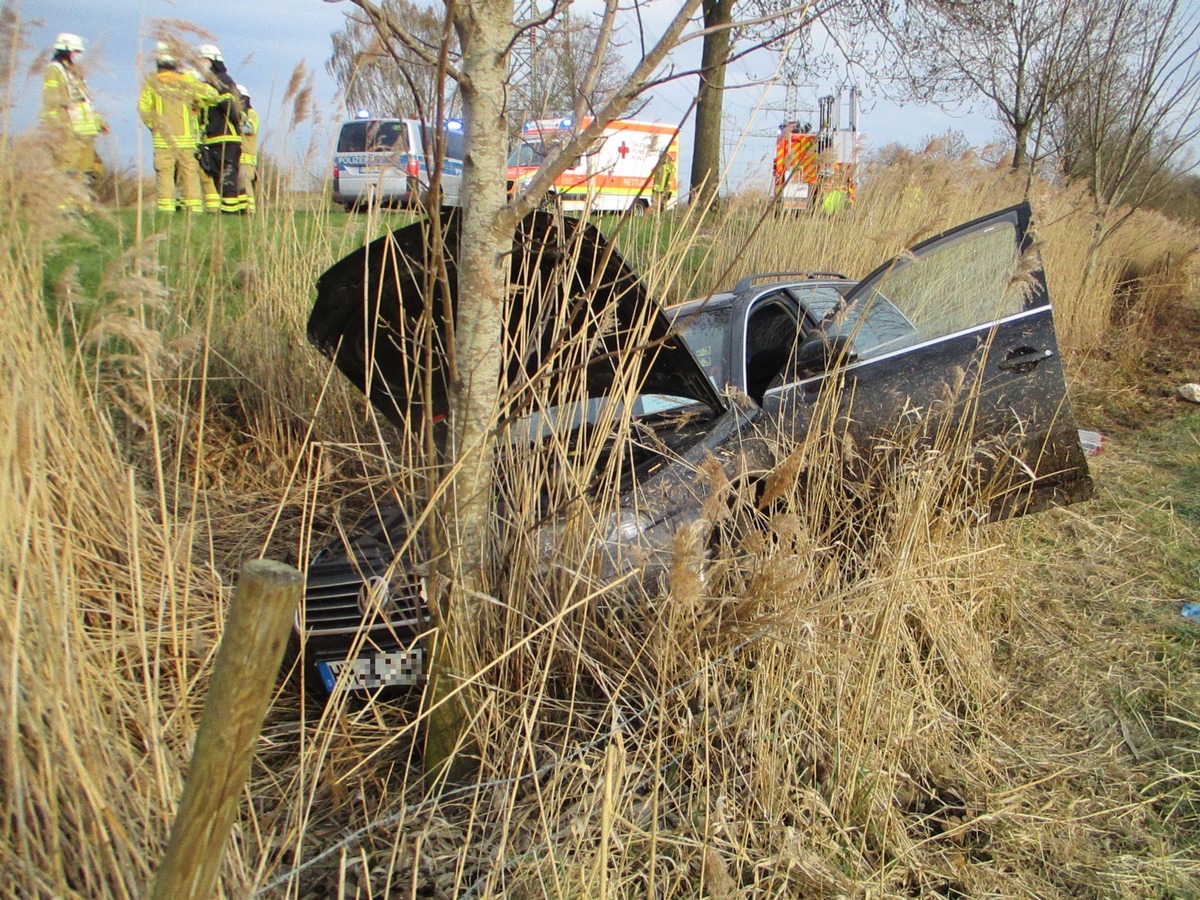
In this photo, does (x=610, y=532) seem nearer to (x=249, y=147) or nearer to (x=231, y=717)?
(x=231, y=717)

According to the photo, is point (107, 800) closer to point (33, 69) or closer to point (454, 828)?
point (454, 828)

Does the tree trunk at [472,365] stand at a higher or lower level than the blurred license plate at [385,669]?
higher

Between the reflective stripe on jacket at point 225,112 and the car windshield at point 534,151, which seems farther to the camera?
the reflective stripe on jacket at point 225,112

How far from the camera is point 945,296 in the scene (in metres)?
3.65

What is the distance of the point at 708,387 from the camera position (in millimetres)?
3053

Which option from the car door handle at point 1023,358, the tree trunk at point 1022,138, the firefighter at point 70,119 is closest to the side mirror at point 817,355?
the car door handle at point 1023,358

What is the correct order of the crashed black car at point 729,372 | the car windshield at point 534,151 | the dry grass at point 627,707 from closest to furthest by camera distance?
the dry grass at point 627,707, the car windshield at point 534,151, the crashed black car at point 729,372

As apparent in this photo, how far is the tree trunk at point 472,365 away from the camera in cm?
186

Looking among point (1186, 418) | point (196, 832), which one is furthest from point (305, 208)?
point (1186, 418)

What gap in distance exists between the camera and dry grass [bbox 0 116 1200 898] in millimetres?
1476

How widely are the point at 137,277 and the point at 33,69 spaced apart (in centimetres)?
89

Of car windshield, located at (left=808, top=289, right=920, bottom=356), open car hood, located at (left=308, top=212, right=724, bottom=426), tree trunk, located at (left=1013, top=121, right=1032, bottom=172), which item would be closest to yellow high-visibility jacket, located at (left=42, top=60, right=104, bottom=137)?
open car hood, located at (left=308, top=212, right=724, bottom=426)

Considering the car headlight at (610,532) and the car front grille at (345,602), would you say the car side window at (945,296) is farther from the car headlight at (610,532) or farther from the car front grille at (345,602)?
the car front grille at (345,602)

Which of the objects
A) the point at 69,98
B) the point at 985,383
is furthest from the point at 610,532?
the point at 69,98
